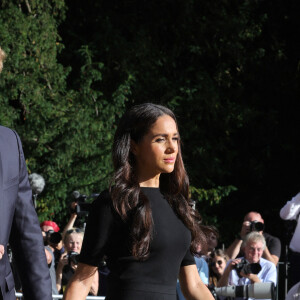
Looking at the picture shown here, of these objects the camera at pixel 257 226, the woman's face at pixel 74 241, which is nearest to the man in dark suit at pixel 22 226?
the woman's face at pixel 74 241

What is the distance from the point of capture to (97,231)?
3.16m

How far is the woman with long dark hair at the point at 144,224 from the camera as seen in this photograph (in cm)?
311

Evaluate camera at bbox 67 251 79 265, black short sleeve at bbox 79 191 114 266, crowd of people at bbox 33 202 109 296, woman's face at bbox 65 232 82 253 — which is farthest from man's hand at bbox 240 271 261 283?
black short sleeve at bbox 79 191 114 266

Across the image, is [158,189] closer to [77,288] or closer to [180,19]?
[77,288]

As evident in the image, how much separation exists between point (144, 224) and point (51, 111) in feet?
31.7

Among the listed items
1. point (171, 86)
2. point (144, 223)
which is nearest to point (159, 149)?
point (144, 223)

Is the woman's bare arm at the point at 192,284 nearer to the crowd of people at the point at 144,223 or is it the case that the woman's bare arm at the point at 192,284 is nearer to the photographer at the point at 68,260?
the crowd of people at the point at 144,223

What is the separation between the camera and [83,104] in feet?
43.5

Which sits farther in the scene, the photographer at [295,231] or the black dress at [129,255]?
the photographer at [295,231]

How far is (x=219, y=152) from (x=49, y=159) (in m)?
4.35

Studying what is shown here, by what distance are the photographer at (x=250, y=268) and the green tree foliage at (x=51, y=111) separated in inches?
211

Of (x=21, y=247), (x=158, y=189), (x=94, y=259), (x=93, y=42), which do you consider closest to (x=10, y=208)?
(x=21, y=247)

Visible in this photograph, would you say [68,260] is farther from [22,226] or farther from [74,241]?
[22,226]

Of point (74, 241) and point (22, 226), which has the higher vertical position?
point (22, 226)
